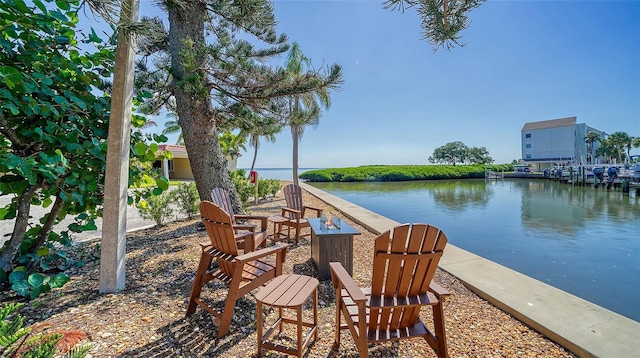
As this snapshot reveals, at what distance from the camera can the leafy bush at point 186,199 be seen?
20.5ft

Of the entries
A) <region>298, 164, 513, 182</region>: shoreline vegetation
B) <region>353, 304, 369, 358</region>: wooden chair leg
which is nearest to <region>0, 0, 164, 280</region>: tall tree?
<region>353, 304, 369, 358</region>: wooden chair leg

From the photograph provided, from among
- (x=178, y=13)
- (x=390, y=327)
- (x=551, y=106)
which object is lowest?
(x=390, y=327)

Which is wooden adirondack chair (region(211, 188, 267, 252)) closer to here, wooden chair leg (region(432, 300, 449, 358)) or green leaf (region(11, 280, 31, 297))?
green leaf (region(11, 280, 31, 297))

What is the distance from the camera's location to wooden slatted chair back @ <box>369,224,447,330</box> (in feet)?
5.73

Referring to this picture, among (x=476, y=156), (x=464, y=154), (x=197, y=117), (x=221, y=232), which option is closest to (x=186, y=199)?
(x=197, y=117)

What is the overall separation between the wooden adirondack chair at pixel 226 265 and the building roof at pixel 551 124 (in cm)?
5027

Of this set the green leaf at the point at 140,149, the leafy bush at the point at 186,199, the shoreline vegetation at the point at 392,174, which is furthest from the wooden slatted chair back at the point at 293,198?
the shoreline vegetation at the point at 392,174

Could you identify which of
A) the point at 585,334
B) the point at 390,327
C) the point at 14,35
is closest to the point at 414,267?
the point at 390,327

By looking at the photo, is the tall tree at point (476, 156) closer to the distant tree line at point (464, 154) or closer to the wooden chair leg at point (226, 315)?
the distant tree line at point (464, 154)

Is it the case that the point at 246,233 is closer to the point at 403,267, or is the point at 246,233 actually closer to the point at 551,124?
the point at 403,267

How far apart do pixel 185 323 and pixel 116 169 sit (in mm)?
1590

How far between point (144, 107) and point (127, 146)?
318cm

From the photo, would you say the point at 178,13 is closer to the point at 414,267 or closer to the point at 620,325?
the point at 414,267

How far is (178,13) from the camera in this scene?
4.69 metres
